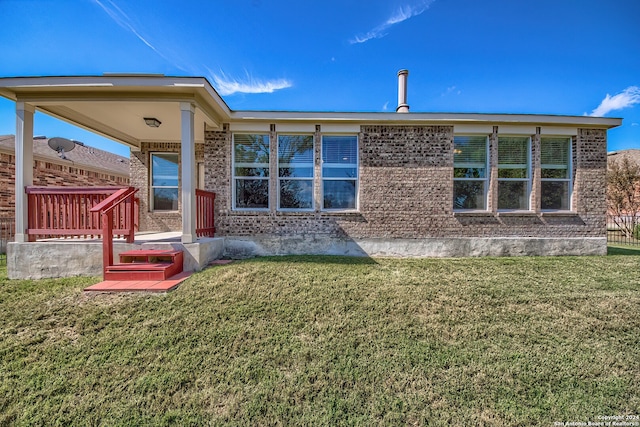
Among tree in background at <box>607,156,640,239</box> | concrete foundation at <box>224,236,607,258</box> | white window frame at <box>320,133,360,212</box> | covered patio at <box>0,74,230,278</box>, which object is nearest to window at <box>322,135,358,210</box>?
white window frame at <box>320,133,360,212</box>

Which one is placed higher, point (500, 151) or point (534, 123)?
point (534, 123)

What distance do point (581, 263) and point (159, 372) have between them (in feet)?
27.0

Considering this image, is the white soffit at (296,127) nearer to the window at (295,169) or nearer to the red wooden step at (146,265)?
the window at (295,169)

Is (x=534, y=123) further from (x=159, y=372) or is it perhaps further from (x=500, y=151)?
(x=159, y=372)

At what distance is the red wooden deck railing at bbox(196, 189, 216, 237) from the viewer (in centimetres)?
588

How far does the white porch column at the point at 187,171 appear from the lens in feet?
17.1

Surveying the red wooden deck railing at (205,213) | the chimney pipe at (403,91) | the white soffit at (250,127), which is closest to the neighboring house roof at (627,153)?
the chimney pipe at (403,91)

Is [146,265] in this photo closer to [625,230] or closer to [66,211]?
[66,211]

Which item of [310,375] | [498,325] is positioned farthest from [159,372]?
[498,325]

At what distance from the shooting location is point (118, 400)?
235 cm

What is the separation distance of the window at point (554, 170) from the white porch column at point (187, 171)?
8.71 metres

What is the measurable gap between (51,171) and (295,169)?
32.1ft

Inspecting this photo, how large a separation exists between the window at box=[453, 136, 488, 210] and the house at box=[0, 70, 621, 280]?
3 cm

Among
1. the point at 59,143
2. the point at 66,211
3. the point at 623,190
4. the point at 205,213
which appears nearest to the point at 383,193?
the point at 205,213
